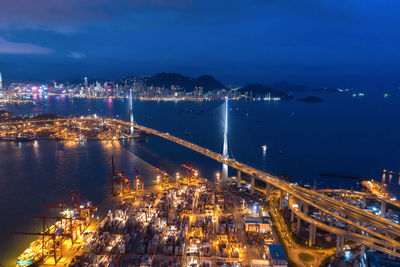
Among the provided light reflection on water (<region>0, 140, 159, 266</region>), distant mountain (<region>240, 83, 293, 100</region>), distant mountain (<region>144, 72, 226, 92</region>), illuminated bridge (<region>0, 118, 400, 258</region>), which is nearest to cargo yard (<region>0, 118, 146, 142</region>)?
light reflection on water (<region>0, 140, 159, 266</region>)

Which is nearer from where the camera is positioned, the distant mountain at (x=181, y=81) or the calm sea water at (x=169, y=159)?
the calm sea water at (x=169, y=159)

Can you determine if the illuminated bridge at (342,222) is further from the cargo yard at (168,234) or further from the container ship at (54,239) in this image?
the container ship at (54,239)

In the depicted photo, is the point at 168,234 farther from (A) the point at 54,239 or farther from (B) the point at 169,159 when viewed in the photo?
(B) the point at 169,159

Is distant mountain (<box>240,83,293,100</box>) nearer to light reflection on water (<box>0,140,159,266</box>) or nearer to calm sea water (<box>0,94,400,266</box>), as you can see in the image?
calm sea water (<box>0,94,400,266</box>)

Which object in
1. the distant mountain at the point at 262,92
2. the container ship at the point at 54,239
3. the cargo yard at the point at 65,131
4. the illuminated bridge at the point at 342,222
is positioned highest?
the distant mountain at the point at 262,92

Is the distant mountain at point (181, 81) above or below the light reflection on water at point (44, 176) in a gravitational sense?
above

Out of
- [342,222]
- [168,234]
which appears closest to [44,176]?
[168,234]

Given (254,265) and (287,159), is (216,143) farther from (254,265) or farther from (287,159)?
(254,265)

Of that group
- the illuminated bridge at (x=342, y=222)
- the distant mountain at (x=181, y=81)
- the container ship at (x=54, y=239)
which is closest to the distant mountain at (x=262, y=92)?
the distant mountain at (x=181, y=81)
